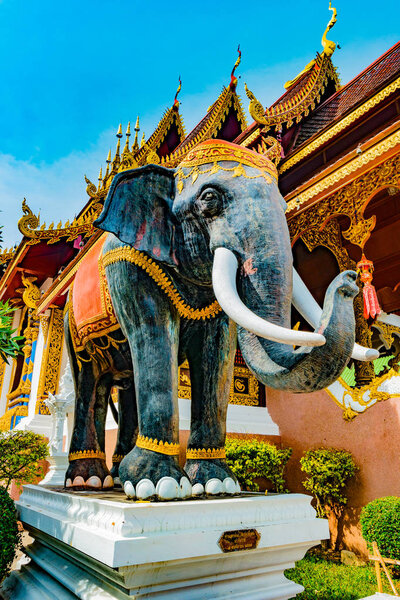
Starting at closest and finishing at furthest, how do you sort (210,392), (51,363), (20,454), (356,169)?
(210,392) < (356,169) < (20,454) < (51,363)

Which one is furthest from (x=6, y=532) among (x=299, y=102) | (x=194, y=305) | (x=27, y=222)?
(x=299, y=102)

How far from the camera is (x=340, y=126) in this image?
588 centimetres

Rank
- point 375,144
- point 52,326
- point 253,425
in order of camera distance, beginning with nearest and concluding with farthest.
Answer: point 375,144
point 253,425
point 52,326

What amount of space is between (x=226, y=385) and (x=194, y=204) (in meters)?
0.83

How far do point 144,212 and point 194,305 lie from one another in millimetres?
465

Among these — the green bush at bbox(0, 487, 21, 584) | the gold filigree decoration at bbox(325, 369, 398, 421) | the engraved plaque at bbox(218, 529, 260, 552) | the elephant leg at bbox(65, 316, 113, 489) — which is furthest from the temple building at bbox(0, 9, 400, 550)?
the engraved plaque at bbox(218, 529, 260, 552)

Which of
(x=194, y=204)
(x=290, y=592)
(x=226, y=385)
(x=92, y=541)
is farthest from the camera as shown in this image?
(x=226, y=385)

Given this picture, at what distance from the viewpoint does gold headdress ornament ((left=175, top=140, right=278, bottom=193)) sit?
71.9 inches

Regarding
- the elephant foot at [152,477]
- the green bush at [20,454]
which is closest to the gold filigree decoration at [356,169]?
the elephant foot at [152,477]

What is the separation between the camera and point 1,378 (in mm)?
9492

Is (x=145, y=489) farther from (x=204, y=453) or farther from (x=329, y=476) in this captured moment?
(x=329, y=476)

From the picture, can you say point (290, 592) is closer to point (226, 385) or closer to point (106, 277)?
point (226, 385)

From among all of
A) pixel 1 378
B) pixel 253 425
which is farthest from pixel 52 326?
pixel 253 425

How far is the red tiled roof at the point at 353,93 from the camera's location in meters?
6.31
